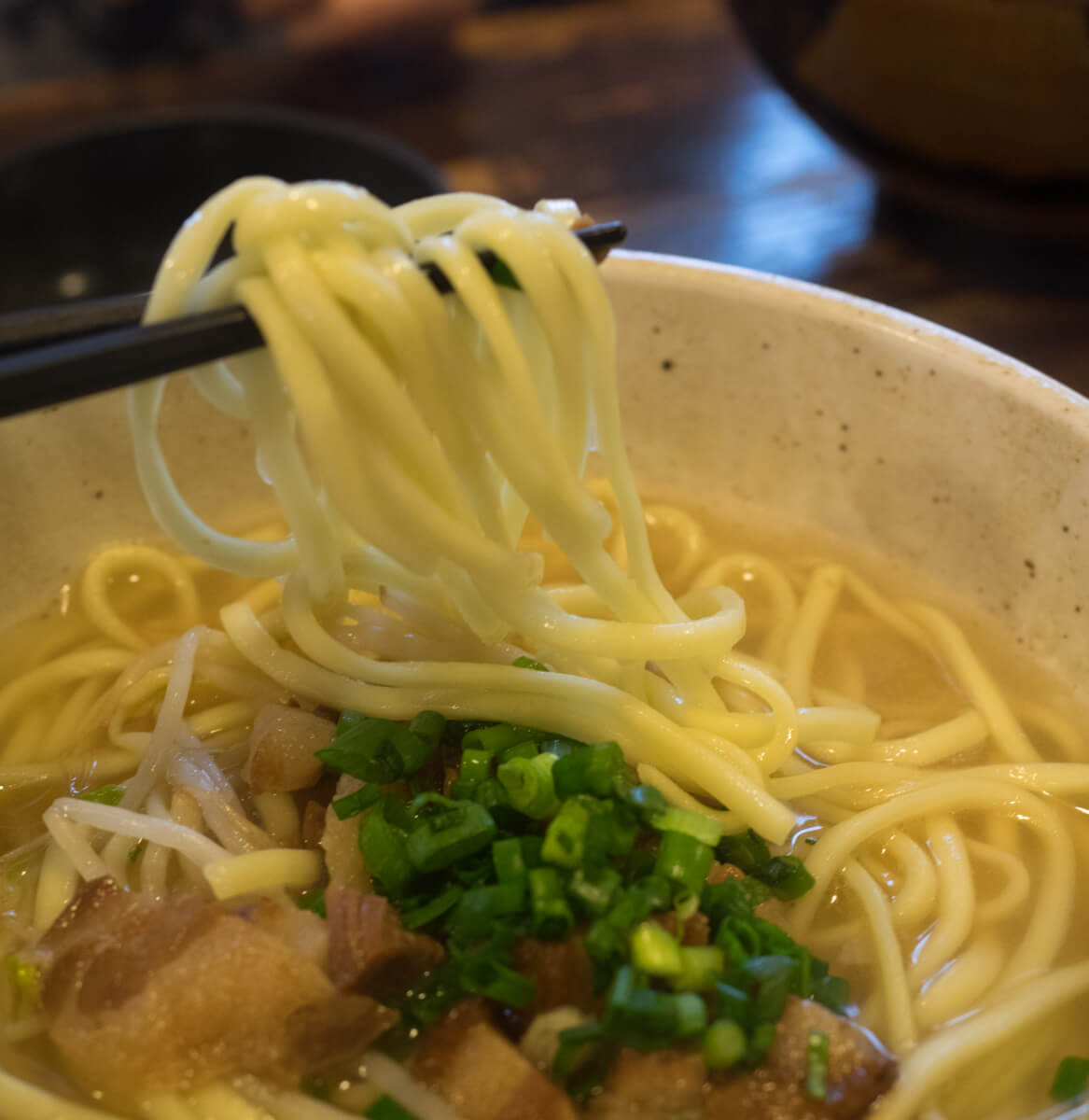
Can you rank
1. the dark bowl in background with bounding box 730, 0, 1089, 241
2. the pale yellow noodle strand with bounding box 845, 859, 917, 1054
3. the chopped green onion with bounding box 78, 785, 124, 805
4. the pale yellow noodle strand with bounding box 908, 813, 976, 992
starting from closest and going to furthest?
the pale yellow noodle strand with bounding box 845, 859, 917, 1054 < the pale yellow noodle strand with bounding box 908, 813, 976, 992 < the chopped green onion with bounding box 78, 785, 124, 805 < the dark bowl in background with bounding box 730, 0, 1089, 241

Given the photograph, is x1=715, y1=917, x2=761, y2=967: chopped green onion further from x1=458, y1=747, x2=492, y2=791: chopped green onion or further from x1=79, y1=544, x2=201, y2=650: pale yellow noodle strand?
x1=79, y1=544, x2=201, y2=650: pale yellow noodle strand

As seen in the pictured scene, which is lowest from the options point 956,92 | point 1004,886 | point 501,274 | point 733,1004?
point 1004,886

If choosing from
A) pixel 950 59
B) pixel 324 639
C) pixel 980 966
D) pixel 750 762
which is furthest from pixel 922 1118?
pixel 950 59

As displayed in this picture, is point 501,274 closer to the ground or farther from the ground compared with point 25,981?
farther from the ground

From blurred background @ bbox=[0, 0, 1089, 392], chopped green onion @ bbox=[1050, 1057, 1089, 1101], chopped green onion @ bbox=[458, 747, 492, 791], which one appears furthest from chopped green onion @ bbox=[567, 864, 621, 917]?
blurred background @ bbox=[0, 0, 1089, 392]

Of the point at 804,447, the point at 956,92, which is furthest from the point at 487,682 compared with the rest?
the point at 956,92

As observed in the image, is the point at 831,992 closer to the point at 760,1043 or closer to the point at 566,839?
the point at 760,1043
